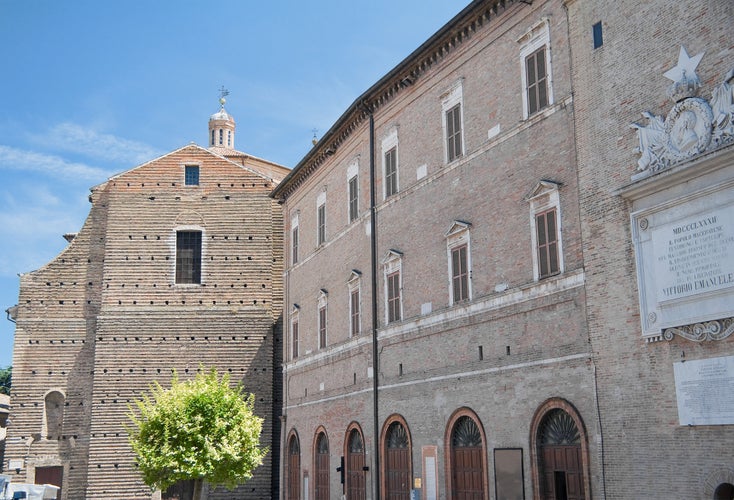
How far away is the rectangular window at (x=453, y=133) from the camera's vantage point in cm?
2189

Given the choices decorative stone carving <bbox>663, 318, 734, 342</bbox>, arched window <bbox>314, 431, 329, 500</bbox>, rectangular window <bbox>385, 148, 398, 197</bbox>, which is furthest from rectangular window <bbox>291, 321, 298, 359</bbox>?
decorative stone carving <bbox>663, 318, 734, 342</bbox>

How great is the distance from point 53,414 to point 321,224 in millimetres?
15135

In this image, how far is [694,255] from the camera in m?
14.3

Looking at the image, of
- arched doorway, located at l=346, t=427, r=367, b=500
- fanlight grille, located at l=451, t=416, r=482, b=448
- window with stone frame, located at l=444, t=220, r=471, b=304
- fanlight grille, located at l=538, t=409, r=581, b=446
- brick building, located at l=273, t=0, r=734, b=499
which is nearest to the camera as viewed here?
brick building, located at l=273, t=0, r=734, b=499

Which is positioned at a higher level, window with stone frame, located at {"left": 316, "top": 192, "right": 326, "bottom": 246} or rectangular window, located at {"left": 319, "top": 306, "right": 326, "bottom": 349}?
window with stone frame, located at {"left": 316, "top": 192, "right": 326, "bottom": 246}

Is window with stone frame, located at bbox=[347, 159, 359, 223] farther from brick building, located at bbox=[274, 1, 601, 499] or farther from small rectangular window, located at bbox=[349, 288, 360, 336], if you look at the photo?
small rectangular window, located at bbox=[349, 288, 360, 336]

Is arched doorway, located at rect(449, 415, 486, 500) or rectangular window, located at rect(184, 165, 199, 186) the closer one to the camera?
arched doorway, located at rect(449, 415, 486, 500)

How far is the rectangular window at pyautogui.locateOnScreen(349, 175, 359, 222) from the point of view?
27.9m

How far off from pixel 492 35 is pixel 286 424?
1877 cm

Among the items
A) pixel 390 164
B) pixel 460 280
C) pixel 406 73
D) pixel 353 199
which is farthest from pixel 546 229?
pixel 353 199

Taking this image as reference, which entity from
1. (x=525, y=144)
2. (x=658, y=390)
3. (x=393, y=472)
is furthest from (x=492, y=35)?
(x=393, y=472)

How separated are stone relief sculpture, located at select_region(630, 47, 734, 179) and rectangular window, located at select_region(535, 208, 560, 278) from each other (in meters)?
2.68

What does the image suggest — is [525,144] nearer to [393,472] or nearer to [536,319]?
[536,319]

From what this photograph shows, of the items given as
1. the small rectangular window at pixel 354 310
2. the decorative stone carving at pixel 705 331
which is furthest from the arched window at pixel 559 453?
the small rectangular window at pixel 354 310
